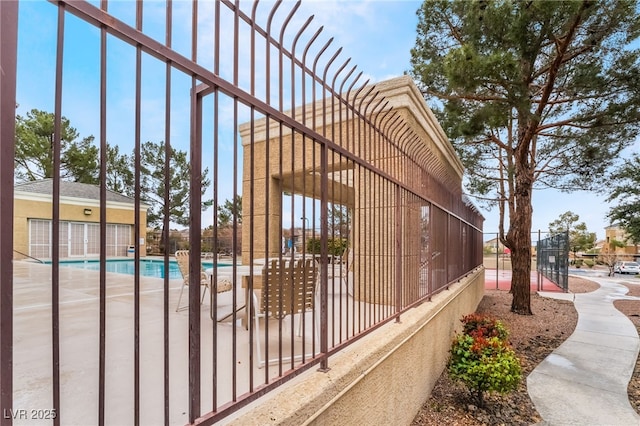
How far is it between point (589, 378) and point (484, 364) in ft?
6.71

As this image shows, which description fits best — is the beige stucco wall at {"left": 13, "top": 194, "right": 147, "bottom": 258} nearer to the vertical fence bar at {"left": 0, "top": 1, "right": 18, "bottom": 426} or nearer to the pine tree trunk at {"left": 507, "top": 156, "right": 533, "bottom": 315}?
the vertical fence bar at {"left": 0, "top": 1, "right": 18, "bottom": 426}

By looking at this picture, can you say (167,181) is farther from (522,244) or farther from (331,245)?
(522,244)

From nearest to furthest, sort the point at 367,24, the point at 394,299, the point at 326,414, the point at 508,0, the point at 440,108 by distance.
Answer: the point at 326,414 → the point at 394,299 → the point at 508,0 → the point at 367,24 → the point at 440,108

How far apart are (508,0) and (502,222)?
6253mm

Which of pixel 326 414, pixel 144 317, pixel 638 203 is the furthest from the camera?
pixel 638 203

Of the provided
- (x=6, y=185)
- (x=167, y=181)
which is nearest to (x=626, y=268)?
(x=167, y=181)

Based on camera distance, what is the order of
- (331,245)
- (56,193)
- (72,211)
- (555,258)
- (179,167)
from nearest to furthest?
(56,193), (179,167), (331,245), (72,211), (555,258)

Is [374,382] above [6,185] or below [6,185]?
below

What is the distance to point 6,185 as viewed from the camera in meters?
0.86

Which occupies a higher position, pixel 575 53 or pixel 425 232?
pixel 575 53

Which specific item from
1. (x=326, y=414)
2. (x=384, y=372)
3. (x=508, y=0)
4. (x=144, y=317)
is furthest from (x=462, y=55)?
(x=144, y=317)

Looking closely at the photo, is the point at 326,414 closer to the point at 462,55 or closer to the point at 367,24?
the point at 462,55

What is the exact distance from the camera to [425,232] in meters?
4.52

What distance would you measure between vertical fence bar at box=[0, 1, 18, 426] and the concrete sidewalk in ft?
14.1
